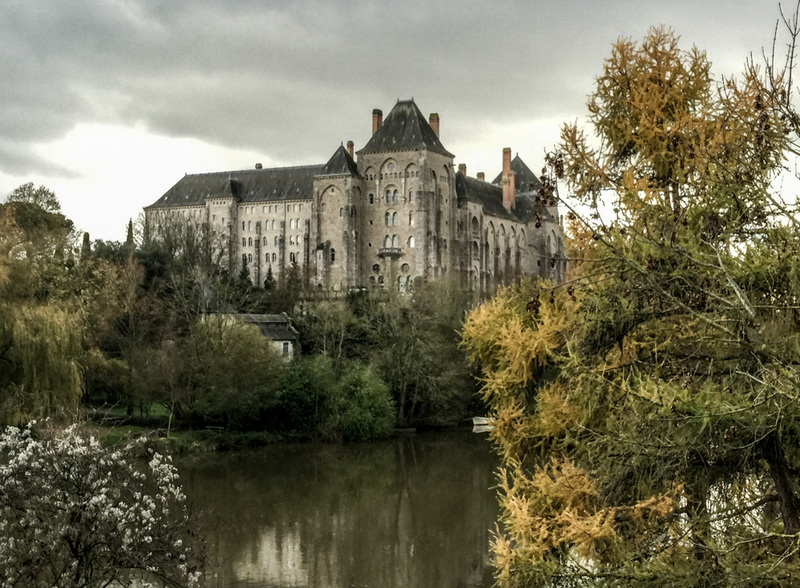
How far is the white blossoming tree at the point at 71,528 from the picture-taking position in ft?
30.1

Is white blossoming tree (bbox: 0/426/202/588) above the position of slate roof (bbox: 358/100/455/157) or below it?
below

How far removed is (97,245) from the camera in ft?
134

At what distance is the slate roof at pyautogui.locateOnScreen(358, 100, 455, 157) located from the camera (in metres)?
66.9

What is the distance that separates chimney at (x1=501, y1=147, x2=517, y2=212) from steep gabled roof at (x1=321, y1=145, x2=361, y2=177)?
54.6ft

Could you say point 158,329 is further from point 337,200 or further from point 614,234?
point 337,200

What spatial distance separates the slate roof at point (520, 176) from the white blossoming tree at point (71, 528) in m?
74.2

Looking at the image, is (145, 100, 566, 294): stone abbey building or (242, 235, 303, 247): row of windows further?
(242, 235, 303, 247): row of windows

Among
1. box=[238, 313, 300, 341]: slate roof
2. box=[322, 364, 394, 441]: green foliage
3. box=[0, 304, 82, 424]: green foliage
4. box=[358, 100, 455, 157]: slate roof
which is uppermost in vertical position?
box=[358, 100, 455, 157]: slate roof

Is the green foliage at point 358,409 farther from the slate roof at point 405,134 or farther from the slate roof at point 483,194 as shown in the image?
the slate roof at point 483,194

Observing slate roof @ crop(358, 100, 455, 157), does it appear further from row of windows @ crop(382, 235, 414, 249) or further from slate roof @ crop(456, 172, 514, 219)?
row of windows @ crop(382, 235, 414, 249)

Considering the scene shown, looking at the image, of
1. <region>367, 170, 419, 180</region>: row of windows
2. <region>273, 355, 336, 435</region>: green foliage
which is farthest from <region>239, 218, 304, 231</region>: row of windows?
<region>273, 355, 336, 435</region>: green foliage

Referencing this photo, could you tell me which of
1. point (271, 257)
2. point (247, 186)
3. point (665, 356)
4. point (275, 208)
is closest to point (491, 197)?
point (275, 208)

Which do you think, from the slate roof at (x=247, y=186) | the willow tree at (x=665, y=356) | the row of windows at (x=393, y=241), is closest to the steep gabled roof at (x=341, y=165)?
the row of windows at (x=393, y=241)

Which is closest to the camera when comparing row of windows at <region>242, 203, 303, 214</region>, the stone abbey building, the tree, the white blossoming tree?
the white blossoming tree
